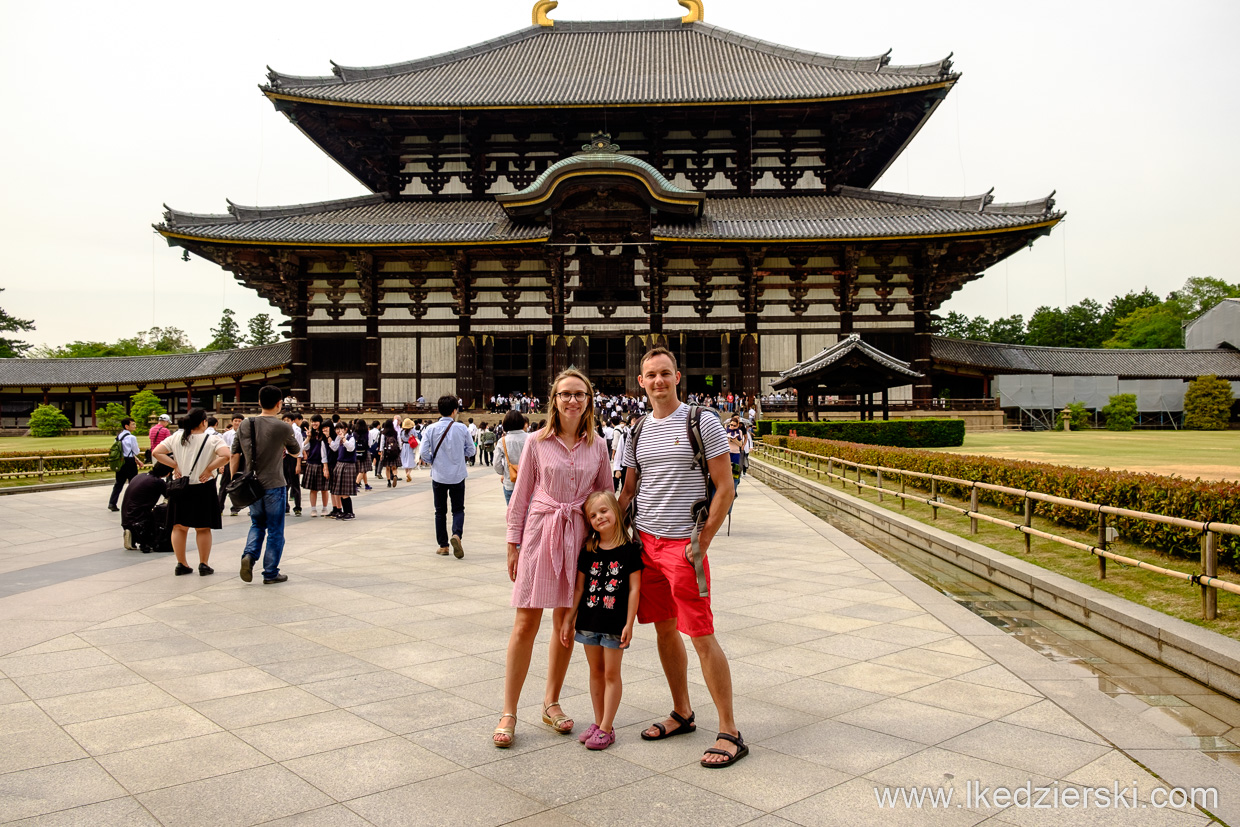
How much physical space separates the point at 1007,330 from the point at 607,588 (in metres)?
86.5

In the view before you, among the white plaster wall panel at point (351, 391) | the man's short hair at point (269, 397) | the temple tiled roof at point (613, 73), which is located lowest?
the man's short hair at point (269, 397)

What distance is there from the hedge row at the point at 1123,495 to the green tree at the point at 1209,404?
3261 centimetres

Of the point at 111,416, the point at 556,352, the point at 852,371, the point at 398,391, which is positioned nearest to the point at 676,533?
the point at 852,371

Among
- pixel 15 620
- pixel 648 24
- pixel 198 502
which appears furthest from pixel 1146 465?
pixel 648 24

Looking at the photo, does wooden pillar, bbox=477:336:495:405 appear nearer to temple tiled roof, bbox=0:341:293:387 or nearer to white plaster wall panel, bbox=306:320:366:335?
white plaster wall panel, bbox=306:320:366:335

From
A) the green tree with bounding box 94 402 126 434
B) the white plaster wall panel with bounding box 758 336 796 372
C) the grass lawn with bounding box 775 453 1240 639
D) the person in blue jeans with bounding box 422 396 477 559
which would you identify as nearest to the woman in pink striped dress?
the grass lawn with bounding box 775 453 1240 639

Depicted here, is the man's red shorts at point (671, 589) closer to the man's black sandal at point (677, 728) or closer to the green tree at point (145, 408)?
the man's black sandal at point (677, 728)

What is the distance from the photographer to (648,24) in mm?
42156

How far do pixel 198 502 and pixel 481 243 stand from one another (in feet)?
74.9

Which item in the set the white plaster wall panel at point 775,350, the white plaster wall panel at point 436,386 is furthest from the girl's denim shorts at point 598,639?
the white plaster wall panel at point 436,386

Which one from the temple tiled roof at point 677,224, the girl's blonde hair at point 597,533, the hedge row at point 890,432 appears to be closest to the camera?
the girl's blonde hair at point 597,533

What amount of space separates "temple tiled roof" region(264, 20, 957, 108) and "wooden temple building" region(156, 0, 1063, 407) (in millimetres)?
228

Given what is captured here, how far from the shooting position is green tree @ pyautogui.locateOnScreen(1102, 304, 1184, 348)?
6294 cm

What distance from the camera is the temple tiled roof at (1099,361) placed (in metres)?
37.0
